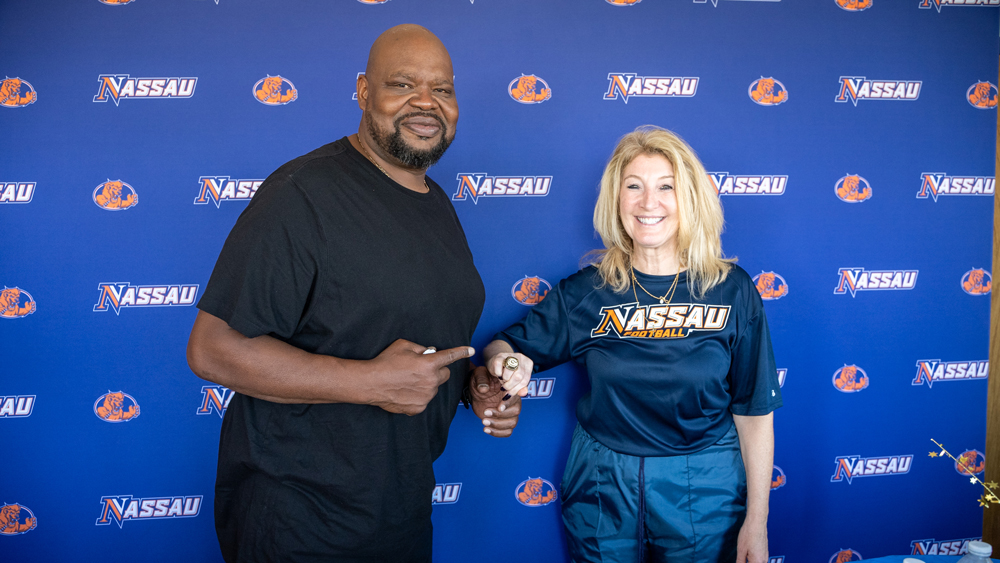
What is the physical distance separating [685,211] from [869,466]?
157 centimetres

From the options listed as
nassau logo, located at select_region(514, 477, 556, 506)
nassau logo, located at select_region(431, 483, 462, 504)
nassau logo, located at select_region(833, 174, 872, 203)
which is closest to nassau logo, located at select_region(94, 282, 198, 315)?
nassau logo, located at select_region(431, 483, 462, 504)

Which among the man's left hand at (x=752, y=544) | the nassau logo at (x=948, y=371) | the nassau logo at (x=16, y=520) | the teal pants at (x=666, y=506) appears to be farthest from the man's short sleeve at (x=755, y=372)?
the nassau logo at (x=16, y=520)

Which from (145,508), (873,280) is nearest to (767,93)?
(873,280)

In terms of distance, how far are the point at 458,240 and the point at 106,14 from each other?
1534 millimetres

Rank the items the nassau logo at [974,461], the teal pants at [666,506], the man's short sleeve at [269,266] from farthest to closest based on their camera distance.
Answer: the nassau logo at [974,461] < the teal pants at [666,506] < the man's short sleeve at [269,266]

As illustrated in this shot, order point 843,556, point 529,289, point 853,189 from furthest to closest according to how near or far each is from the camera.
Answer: point 843,556
point 853,189
point 529,289

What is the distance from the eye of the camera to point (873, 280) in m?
Answer: 2.10

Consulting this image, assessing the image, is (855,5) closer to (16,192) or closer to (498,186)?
(498,186)

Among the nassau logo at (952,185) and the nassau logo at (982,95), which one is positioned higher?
the nassau logo at (982,95)

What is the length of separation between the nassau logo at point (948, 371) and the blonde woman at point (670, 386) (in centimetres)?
115

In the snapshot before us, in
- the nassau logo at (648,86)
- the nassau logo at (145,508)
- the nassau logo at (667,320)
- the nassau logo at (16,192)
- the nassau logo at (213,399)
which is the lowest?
the nassau logo at (145,508)

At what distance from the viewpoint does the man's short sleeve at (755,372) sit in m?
1.46

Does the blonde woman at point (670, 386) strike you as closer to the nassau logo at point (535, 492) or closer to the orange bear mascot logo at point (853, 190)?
the nassau logo at point (535, 492)

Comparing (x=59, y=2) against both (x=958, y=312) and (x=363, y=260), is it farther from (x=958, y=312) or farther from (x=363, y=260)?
(x=958, y=312)
